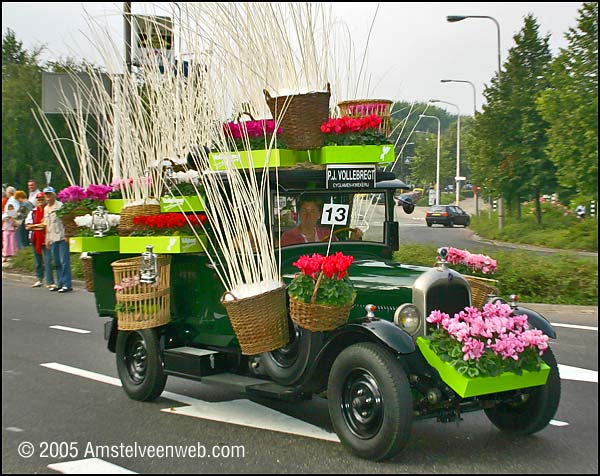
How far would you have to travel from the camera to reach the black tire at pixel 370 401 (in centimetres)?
476

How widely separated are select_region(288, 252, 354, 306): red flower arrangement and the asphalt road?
3.25 ft

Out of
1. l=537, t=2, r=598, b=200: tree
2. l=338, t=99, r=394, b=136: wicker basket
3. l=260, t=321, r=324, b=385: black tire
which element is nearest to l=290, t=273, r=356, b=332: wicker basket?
l=260, t=321, r=324, b=385: black tire

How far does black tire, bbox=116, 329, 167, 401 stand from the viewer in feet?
21.9

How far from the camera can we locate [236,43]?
6.36 metres

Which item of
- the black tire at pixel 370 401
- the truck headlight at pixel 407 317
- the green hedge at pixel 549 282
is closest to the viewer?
the black tire at pixel 370 401

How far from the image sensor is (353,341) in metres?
5.31

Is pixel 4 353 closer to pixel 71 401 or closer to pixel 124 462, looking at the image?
pixel 71 401

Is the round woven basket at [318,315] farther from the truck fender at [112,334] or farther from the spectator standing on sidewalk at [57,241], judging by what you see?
the spectator standing on sidewalk at [57,241]

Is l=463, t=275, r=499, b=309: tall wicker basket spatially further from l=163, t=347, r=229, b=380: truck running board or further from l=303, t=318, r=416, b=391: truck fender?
l=163, t=347, r=229, b=380: truck running board

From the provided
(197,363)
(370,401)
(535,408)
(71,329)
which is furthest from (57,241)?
(535,408)

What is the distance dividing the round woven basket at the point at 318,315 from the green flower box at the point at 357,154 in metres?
1.14

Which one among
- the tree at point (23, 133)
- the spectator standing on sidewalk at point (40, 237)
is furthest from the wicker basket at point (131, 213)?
the tree at point (23, 133)

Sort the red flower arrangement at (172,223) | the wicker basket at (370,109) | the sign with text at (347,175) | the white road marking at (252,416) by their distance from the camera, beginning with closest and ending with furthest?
1. the white road marking at (252,416)
2. the sign with text at (347,175)
3. the wicker basket at (370,109)
4. the red flower arrangement at (172,223)

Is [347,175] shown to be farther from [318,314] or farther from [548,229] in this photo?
[548,229]
